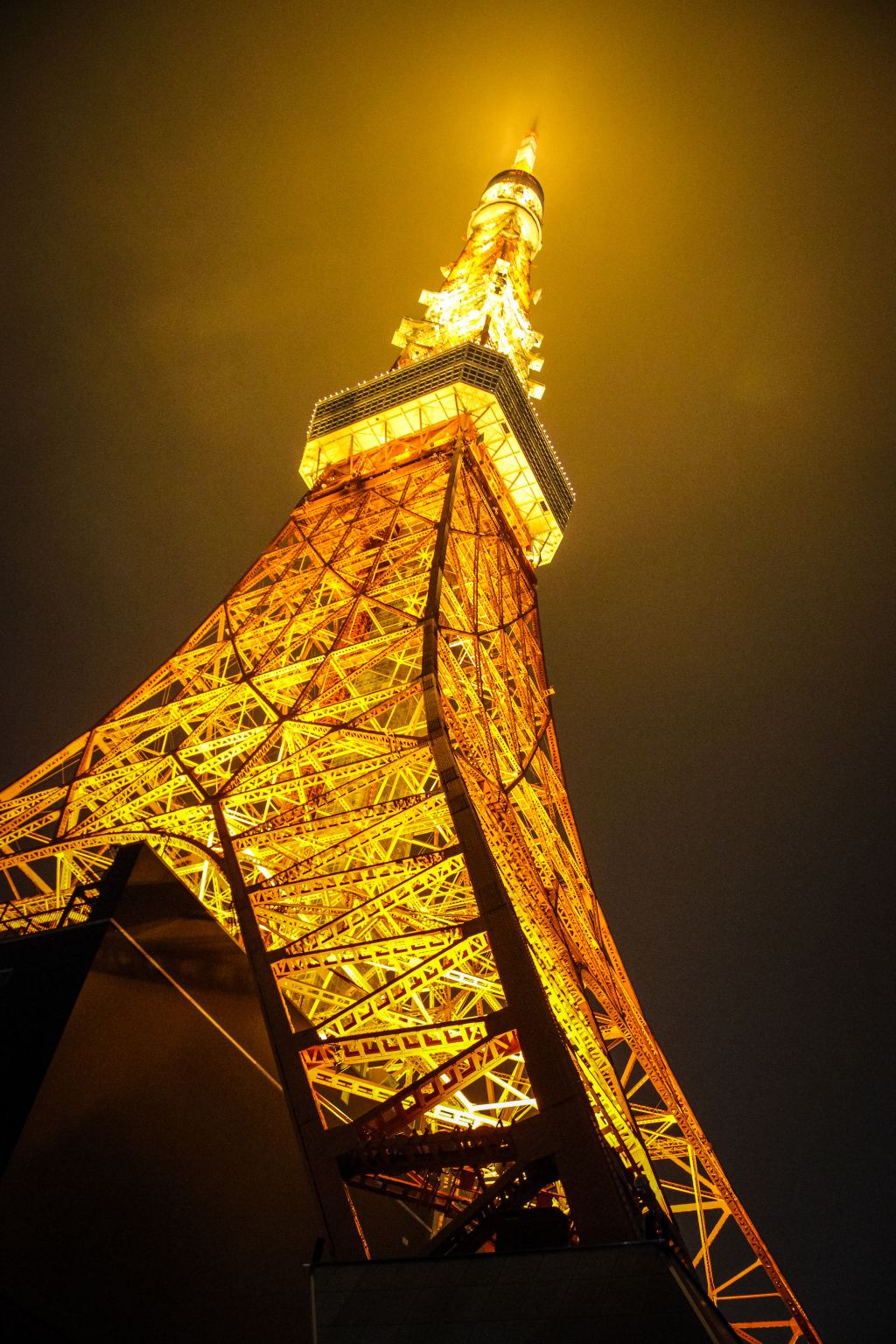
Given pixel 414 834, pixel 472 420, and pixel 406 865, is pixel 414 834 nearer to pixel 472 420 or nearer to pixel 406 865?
pixel 406 865

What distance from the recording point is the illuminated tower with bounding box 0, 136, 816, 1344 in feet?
22.5

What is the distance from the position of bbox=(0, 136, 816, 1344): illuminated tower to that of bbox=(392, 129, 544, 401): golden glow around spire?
0.63 feet

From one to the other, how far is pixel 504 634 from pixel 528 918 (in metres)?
10.2

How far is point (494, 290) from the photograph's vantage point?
3016 cm

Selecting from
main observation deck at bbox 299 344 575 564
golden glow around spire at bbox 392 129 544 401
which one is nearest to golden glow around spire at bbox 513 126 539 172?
golden glow around spire at bbox 392 129 544 401

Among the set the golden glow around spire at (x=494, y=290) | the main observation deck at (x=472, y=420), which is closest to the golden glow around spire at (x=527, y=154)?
the golden glow around spire at (x=494, y=290)

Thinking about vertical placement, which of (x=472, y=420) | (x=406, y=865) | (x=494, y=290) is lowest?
(x=406, y=865)

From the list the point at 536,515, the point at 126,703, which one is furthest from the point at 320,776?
the point at 536,515

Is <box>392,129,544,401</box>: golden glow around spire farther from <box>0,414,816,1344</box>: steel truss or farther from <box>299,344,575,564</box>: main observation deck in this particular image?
<box>0,414,816,1344</box>: steel truss

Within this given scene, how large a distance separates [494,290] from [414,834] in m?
19.5

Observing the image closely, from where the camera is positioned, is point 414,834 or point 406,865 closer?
point 406,865

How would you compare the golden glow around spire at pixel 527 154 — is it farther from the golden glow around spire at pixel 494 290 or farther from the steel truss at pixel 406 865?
the steel truss at pixel 406 865

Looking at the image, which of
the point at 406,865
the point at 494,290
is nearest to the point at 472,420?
the point at 494,290

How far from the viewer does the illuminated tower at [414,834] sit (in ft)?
22.5
